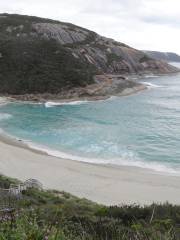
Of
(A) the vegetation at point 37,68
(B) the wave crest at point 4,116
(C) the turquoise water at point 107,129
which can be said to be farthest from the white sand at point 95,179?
(A) the vegetation at point 37,68

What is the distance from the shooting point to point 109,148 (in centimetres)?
3247

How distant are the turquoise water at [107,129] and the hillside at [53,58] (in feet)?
24.5

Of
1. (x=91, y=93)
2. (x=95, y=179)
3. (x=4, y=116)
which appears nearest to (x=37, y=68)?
(x=91, y=93)

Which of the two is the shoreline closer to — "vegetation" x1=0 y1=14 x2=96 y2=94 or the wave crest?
"vegetation" x1=0 y1=14 x2=96 y2=94

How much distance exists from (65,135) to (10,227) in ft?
107

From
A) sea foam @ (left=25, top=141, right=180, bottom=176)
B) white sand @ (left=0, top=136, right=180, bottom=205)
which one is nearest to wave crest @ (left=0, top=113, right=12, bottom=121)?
sea foam @ (left=25, top=141, right=180, bottom=176)

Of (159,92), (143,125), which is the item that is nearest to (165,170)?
(143,125)

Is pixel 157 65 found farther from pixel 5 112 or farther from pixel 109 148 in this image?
pixel 109 148

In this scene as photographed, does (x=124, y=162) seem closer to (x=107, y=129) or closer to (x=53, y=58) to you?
(x=107, y=129)

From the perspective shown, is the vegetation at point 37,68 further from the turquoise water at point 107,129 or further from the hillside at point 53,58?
the turquoise water at point 107,129

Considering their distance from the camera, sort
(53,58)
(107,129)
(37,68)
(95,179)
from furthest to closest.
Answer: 1. (53,58)
2. (37,68)
3. (107,129)
4. (95,179)

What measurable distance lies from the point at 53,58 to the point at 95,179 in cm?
4774

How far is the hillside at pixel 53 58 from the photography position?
61.3 m

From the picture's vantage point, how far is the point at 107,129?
133 feet
